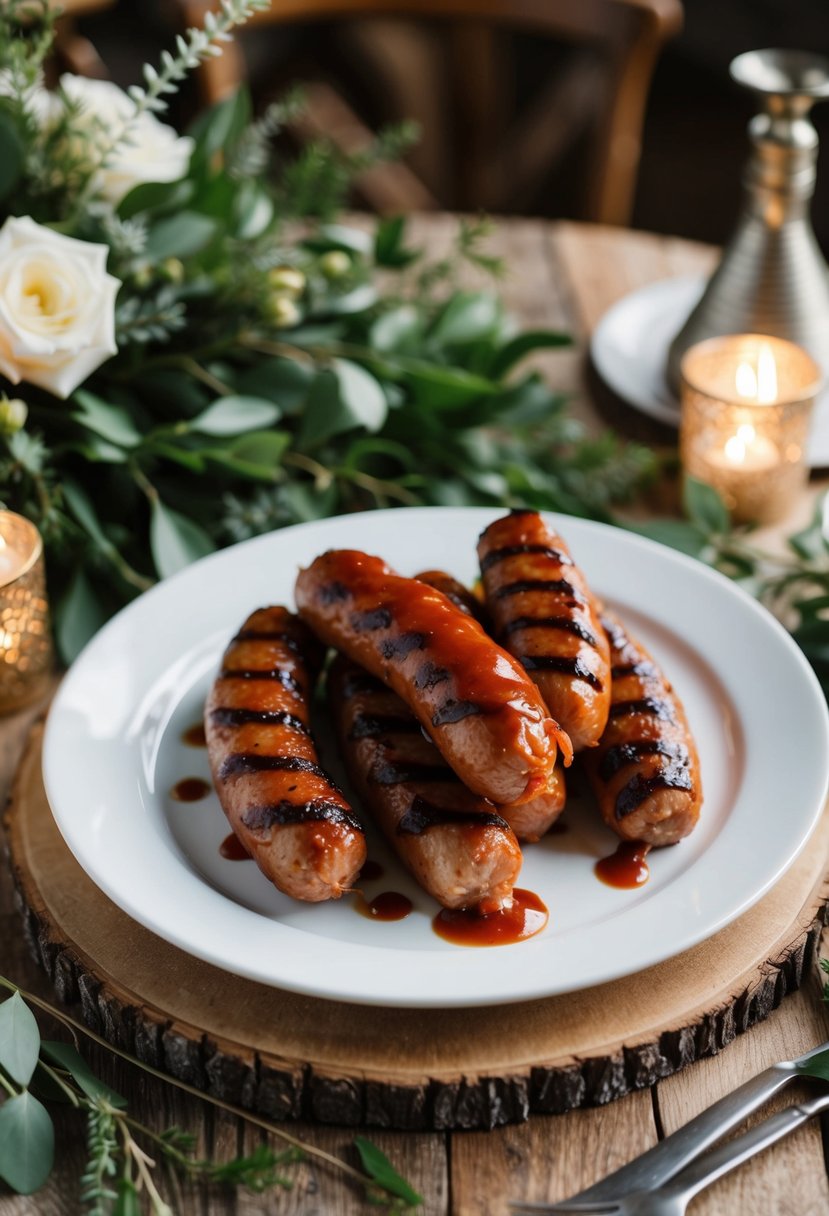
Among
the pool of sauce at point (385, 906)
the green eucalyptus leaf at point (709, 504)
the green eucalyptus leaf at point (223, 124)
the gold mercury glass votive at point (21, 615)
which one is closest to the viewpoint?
the pool of sauce at point (385, 906)

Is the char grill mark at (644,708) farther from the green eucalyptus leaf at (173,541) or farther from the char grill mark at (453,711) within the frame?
the green eucalyptus leaf at (173,541)

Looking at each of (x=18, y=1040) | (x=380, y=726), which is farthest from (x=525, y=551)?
(x=18, y=1040)

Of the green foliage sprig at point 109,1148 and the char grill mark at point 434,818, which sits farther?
the char grill mark at point 434,818

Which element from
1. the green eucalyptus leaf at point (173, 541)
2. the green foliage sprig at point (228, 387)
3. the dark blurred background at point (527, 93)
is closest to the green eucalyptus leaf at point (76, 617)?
the green foliage sprig at point (228, 387)

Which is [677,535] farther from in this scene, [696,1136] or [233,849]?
[696,1136]

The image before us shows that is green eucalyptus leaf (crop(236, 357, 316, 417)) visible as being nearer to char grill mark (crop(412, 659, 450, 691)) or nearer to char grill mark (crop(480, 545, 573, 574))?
char grill mark (crop(480, 545, 573, 574))

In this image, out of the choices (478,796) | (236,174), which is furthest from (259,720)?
(236,174)

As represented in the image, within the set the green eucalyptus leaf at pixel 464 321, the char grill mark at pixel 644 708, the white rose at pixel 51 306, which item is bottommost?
the char grill mark at pixel 644 708

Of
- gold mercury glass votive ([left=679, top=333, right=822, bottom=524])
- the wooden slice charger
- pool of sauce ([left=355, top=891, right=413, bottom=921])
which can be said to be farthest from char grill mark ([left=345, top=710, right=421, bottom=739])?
gold mercury glass votive ([left=679, top=333, right=822, bottom=524])
